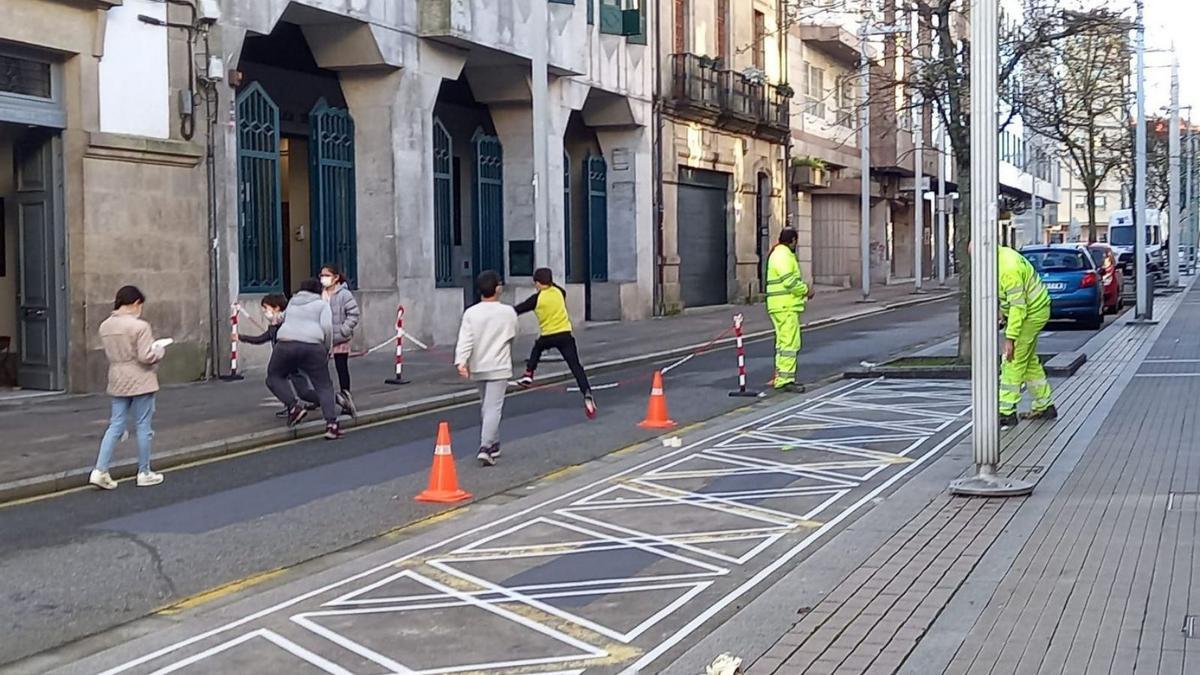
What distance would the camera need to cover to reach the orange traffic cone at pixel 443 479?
10250 mm

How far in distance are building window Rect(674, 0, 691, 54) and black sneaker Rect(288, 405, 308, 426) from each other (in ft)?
73.4

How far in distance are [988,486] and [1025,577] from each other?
2418mm

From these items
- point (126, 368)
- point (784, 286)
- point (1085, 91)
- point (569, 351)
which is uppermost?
point (1085, 91)

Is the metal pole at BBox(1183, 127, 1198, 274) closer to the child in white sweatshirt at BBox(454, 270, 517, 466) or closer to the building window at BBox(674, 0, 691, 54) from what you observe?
the building window at BBox(674, 0, 691, 54)

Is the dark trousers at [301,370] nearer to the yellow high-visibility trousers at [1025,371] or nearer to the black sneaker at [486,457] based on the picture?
the black sneaker at [486,457]

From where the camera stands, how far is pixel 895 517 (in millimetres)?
8883

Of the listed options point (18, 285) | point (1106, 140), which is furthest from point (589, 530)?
point (1106, 140)

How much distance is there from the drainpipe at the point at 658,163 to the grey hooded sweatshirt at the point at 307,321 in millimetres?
19903

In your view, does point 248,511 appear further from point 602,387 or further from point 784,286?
point 602,387

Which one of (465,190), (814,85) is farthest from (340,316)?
(814,85)

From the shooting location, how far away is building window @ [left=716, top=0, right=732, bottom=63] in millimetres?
37156

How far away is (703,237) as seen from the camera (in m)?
37.0

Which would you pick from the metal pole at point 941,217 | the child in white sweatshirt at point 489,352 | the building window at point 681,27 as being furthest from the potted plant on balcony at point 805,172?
the child in white sweatshirt at point 489,352

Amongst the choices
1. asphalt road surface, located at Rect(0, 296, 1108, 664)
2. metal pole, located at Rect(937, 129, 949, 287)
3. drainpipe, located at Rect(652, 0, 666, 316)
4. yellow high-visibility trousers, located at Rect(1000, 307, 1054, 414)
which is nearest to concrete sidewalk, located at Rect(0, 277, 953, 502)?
asphalt road surface, located at Rect(0, 296, 1108, 664)
